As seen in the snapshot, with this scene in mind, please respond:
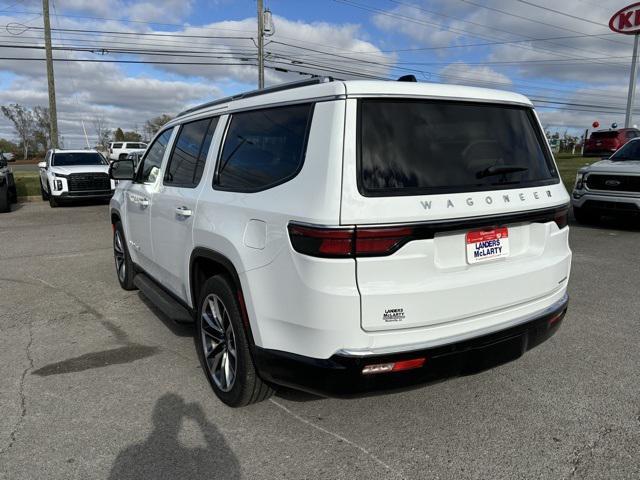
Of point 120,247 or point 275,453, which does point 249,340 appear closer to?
point 275,453

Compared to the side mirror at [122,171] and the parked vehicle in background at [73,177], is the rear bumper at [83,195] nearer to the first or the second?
the parked vehicle in background at [73,177]

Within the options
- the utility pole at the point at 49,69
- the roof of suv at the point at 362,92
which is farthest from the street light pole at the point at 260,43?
the roof of suv at the point at 362,92

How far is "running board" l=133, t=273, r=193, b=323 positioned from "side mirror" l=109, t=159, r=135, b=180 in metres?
0.99

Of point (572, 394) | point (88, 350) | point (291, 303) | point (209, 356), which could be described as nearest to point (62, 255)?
point (88, 350)

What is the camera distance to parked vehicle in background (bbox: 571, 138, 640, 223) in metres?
9.04

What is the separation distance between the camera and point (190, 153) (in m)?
3.85

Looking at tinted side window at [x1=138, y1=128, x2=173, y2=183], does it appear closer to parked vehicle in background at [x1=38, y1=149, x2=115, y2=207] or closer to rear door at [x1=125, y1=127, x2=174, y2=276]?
rear door at [x1=125, y1=127, x2=174, y2=276]

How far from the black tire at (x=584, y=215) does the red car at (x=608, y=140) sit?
1664 cm

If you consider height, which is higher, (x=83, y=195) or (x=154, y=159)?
(x=154, y=159)

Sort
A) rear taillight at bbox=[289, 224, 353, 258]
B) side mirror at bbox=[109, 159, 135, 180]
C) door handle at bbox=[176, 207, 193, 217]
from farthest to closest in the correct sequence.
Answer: side mirror at bbox=[109, 159, 135, 180] < door handle at bbox=[176, 207, 193, 217] < rear taillight at bbox=[289, 224, 353, 258]

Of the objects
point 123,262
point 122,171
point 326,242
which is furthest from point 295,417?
point 123,262

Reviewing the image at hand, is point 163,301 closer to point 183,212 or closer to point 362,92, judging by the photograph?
point 183,212

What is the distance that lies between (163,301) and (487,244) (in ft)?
8.61

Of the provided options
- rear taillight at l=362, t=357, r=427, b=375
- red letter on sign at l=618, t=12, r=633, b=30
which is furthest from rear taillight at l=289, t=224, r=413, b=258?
red letter on sign at l=618, t=12, r=633, b=30
